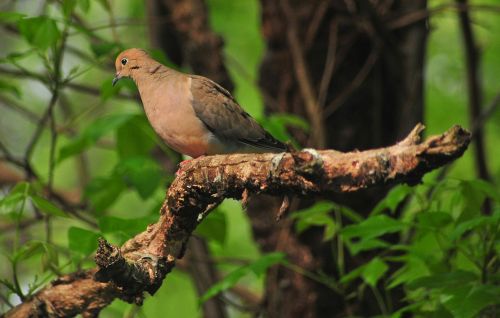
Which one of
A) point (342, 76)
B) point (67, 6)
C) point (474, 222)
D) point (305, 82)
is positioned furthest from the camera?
point (342, 76)

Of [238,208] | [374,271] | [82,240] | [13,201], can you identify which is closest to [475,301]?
[374,271]

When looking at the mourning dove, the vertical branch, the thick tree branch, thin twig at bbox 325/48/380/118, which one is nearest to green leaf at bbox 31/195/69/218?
the thick tree branch

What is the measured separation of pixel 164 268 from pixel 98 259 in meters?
0.50

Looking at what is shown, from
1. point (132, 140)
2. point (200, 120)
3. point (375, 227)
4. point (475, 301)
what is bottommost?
point (475, 301)

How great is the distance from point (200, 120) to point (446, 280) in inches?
68.6

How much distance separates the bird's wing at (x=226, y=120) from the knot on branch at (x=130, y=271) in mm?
1255

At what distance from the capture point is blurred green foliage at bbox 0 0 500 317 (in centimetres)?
373

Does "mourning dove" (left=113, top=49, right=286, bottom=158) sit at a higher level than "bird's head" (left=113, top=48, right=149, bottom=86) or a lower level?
lower

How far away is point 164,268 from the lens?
352 centimetres

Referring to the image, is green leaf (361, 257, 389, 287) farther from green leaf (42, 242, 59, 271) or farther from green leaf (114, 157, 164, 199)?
green leaf (42, 242, 59, 271)

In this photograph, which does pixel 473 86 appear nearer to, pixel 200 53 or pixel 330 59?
pixel 330 59

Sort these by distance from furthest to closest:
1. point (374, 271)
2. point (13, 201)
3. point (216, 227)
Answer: point (216, 227)
point (374, 271)
point (13, 201)

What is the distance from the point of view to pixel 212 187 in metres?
3.25

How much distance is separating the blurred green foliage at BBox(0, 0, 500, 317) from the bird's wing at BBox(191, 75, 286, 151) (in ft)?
0.32
